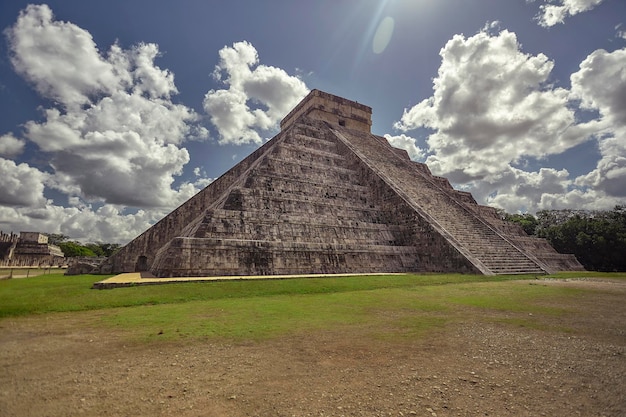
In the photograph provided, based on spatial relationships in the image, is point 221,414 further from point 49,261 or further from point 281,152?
A: point 49,261

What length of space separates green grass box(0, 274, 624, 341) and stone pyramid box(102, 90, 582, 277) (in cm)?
292

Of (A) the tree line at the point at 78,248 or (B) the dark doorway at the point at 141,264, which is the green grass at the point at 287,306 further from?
(A) the tree line at the point at 78,248

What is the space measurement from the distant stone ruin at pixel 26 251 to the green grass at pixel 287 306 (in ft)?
96.9

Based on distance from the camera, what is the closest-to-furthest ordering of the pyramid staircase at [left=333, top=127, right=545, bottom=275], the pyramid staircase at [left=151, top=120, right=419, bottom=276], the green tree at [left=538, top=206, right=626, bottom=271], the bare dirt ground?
the bare dirt ground < the pyramid staircase at [left=151, top=120, right=419, bottom=276] < the pyramid staircase at [left=333, top=127, right=545, bottom=275] < the green tree at [left=538, top=206, right=626, bottom=271]

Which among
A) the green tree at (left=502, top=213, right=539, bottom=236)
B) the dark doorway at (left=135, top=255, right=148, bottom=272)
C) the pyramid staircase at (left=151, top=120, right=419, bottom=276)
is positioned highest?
the green tree at (left=502, top=213, right=539, bottom=236)

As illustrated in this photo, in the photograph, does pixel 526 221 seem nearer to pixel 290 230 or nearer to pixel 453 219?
pixel 453 219

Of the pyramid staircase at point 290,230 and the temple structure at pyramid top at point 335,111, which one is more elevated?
the temple structure at pyramid top at point 335,111

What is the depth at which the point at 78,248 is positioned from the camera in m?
64.1

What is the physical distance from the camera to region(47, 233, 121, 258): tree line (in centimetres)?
6162

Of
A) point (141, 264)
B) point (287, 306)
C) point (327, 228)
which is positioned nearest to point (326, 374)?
point (287, 306)

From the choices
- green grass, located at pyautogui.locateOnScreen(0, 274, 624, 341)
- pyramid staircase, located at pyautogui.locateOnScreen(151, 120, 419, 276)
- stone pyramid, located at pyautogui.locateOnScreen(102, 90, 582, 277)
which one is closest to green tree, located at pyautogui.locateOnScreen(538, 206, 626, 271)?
stone pyramid, located at pyautogui.locateOnScreen(102, 90, 582, 277)

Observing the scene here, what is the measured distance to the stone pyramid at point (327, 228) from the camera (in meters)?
13.6

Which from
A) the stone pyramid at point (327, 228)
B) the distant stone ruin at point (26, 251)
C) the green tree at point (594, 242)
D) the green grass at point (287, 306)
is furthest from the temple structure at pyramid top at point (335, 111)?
the distant stone ruin at point (26, 251)

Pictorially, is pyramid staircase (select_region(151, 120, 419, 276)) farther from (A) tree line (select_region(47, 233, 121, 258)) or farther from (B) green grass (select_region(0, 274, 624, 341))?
(A) tree line (select_region(47, 233, 121, 258))
